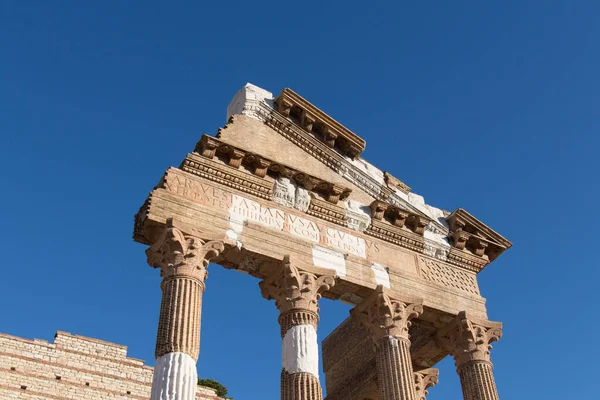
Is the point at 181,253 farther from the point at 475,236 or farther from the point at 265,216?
the point at 475,236

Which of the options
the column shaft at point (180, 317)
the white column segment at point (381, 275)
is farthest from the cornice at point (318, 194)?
the column shaft at point (180, 317)

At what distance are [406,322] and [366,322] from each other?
0.98 m

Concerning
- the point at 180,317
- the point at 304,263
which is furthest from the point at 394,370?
the point at 180,317

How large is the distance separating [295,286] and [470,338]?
5207 mm

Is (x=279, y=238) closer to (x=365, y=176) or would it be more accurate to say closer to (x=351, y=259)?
(x=351, y=259)

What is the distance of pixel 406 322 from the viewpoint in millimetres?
17797

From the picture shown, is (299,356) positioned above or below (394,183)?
below

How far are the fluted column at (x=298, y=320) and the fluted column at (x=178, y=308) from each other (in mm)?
1821

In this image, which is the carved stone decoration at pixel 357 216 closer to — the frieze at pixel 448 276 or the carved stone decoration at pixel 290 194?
the carved stone decoration at pixel 290 194

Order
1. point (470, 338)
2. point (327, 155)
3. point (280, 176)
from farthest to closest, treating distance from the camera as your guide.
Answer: point (327, 155)
point (470, 338)
point (280, 176)

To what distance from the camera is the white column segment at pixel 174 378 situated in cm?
1344

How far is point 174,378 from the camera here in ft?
44.3

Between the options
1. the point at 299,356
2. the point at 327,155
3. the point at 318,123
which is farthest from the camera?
the point at 318,123

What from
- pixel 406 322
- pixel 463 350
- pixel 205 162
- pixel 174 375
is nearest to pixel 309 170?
pixel 205 162
